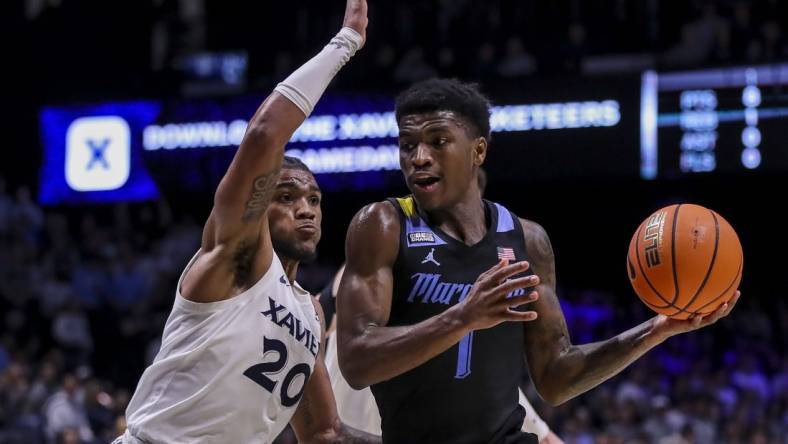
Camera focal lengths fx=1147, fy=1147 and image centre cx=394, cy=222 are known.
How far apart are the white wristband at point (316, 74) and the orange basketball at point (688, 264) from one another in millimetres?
1212

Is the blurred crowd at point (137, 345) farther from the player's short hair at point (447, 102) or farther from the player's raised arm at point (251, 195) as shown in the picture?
the player's short hair at point (447, 102)

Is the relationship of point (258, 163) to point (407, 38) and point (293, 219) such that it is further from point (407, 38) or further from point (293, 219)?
point (407, 38)

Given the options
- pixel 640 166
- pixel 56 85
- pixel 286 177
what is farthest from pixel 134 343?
pixel 286 177

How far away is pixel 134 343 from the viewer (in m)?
13.8

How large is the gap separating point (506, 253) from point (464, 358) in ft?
1.32

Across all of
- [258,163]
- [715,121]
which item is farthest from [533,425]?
[715,121]

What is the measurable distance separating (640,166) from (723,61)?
1304 millimetres

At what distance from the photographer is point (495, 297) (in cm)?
328

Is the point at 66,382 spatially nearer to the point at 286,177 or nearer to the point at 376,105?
the point at 376,105

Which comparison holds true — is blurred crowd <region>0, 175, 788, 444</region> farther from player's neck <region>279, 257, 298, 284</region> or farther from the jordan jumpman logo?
the jordan jumpman logo

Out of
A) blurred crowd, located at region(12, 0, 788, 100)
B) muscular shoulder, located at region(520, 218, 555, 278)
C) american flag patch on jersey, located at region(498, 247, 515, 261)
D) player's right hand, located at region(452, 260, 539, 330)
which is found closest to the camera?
player's right hand, located at region(452, 260, 539, 330)

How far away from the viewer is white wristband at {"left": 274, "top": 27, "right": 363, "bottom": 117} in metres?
3.76

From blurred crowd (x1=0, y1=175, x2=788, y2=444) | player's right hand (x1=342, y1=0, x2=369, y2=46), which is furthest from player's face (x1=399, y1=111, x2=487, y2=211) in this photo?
blurred crowd (x1=0, y1=175, x2=788, y2=444)

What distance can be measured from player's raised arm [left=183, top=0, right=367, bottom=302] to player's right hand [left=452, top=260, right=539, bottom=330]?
0.79 meters
